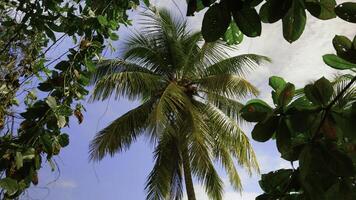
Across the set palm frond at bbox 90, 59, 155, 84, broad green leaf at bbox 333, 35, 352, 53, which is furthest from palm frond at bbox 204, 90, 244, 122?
broad green leaf at bbox 333, 35, 352, 53

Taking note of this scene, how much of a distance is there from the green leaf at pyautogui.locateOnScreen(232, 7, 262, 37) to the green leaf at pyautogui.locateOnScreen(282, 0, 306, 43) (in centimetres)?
10

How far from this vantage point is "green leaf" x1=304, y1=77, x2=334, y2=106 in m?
1.02

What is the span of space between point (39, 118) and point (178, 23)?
10034 mm

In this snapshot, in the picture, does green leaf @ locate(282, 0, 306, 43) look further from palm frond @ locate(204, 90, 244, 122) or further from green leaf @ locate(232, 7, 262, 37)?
palm frond @ locate(204, 90, 244, 122)

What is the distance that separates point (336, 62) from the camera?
41.0 inches

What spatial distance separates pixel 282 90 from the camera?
113 centimetres

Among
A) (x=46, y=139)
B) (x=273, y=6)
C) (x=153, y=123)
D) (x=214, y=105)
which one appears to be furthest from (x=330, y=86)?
(x=214, y=105)

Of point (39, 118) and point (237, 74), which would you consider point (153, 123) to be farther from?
point (39, 118)

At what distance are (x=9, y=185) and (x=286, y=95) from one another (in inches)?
29.2

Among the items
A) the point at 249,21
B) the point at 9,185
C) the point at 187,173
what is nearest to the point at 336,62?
→ the point at 249,21

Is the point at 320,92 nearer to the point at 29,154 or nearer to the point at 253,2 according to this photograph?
the point at 253,2

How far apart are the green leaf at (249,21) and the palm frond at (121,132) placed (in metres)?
8.89

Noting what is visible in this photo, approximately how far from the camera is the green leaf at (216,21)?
820 mm

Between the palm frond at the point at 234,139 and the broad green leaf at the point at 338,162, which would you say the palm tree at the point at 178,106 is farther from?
the broad green leaf at the point at 338,162
